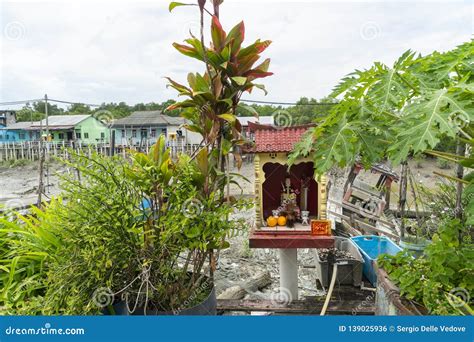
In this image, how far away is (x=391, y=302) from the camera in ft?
4.71

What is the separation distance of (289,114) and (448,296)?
4.25 feet

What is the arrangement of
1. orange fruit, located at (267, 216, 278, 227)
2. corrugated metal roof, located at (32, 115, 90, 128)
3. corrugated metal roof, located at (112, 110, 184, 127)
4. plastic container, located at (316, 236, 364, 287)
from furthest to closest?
plastic container, located at (316, 236, 364, 287), corrugated metal roof, located at (32, 115, 90, 128), corrugated metal roof, located at (112, 110, 184, 127), orange fruit, located at (267, 216, 278, 227)

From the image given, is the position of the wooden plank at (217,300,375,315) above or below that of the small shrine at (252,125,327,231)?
below

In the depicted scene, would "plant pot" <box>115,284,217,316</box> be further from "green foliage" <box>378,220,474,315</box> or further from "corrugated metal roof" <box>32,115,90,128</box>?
"corrugated metal roof" <box>32,115,90,128</box>

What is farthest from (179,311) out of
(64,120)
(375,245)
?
(375,245)

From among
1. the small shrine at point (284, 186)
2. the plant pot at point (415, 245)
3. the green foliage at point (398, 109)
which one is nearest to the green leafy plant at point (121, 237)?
the small shrine at point (284, 186)

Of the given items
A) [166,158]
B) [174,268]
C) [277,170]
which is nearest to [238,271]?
[277,170]

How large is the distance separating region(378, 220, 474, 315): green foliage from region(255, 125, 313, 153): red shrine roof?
0.93 m

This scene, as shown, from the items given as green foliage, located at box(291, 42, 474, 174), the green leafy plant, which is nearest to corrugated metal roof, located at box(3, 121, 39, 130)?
the green leafy plant

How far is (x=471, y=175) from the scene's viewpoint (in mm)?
1248

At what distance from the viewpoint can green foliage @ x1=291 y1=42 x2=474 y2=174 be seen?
41.4 inches

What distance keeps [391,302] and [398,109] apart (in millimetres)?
923

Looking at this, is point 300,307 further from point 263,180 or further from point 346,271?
point 263,180

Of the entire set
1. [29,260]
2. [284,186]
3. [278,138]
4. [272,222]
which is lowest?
[29,260]
